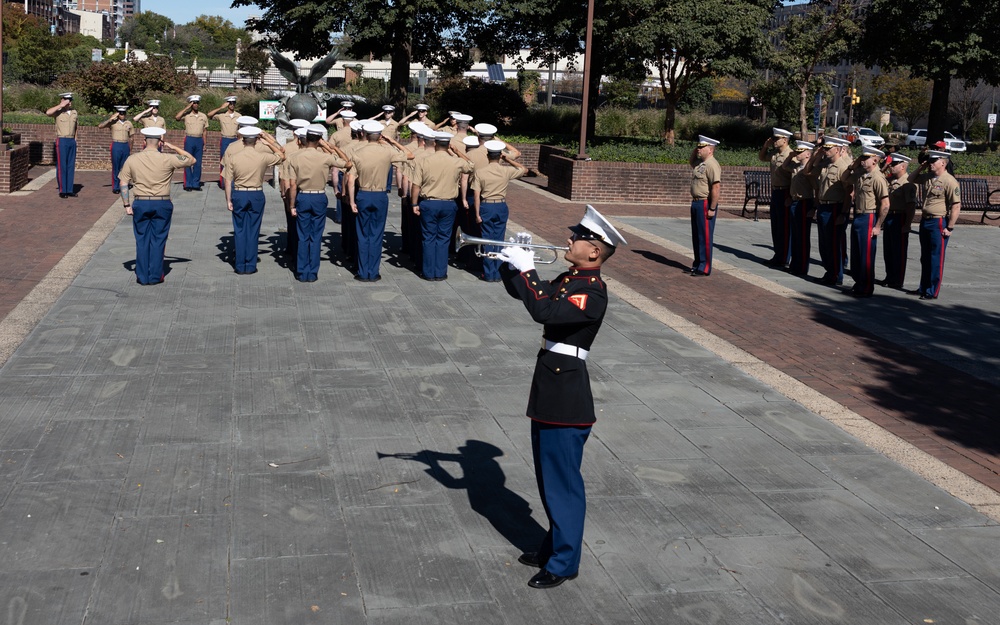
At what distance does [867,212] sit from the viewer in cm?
1346

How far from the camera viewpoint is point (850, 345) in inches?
433

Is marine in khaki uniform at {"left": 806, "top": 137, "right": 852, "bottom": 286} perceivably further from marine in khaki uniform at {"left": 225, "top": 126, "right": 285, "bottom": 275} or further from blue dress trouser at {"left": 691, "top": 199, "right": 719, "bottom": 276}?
marine in khaki uniform at {"left": 225, "top": 126, "right": 285, "bottom": 275}

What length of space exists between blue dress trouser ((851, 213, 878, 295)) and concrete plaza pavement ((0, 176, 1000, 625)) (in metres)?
2.26

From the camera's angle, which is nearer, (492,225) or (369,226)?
(369,226)

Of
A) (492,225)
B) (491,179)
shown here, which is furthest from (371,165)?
(492,225)

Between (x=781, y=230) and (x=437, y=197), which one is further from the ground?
(x=437, y=197)

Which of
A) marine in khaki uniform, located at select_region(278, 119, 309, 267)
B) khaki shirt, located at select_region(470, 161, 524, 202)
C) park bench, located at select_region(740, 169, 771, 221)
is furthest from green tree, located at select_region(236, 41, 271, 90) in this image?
khaki shirt, located at select_region(470, 161, 524, 202)

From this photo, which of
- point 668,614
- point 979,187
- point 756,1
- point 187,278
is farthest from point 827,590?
point 756,1

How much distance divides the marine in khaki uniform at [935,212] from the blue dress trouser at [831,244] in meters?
1.04

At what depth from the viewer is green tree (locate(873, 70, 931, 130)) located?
6700cm

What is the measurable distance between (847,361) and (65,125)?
1523cm

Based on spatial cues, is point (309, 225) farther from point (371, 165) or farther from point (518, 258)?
point (518, 258)

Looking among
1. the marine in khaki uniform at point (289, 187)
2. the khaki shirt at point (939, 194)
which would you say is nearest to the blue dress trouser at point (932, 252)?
the khaki shirt at point (939, 194)

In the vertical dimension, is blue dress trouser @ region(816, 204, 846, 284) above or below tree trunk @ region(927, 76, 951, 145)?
below
